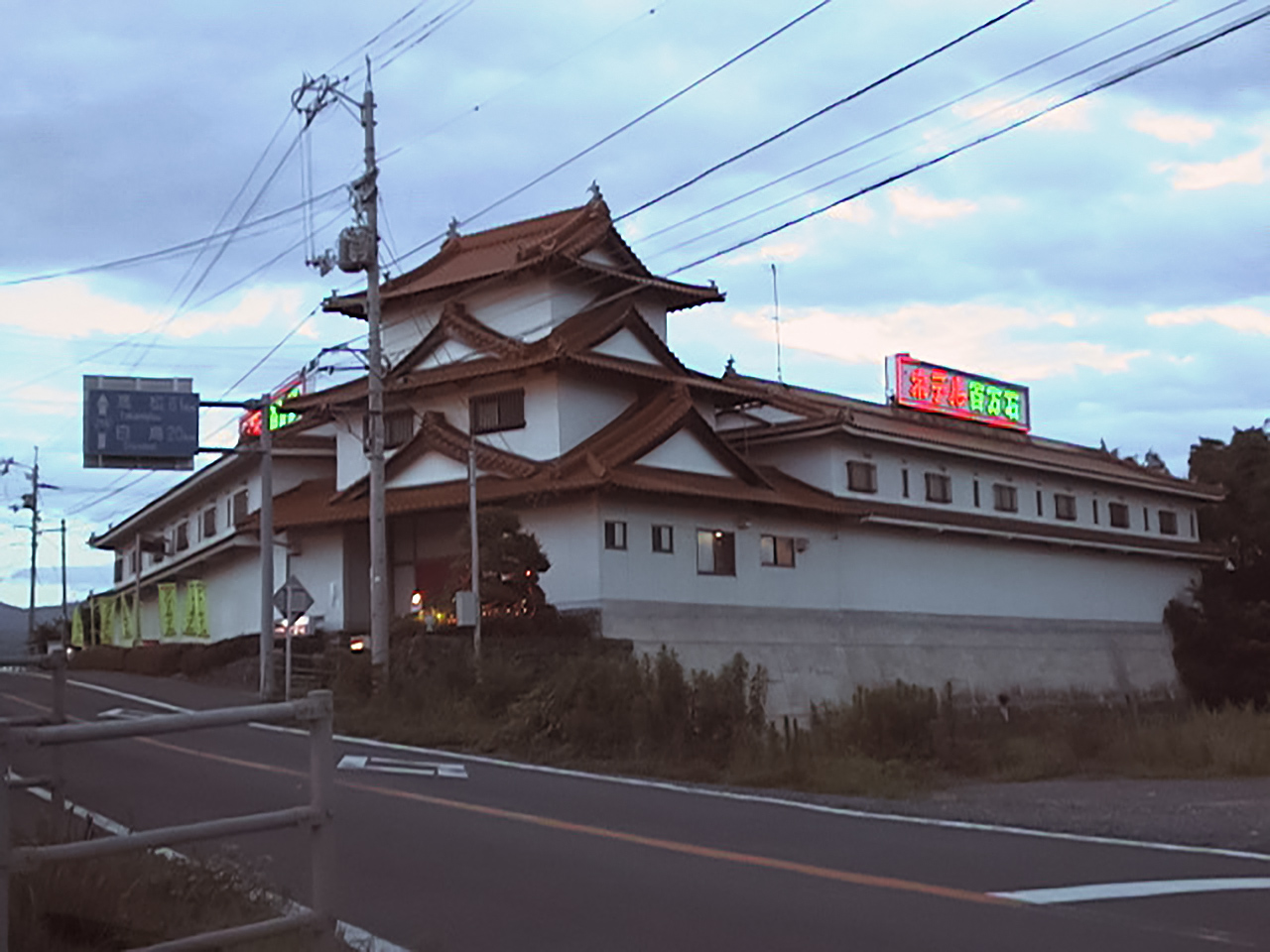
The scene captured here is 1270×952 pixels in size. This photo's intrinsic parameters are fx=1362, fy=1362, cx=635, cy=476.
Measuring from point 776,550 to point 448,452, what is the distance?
30.5ft

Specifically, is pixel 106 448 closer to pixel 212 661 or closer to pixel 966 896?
pixel 212 661

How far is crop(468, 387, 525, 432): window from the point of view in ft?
117

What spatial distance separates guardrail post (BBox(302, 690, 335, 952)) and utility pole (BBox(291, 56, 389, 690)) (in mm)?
22458

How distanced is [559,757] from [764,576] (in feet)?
55.3

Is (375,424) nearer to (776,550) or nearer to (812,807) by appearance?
(776,550)

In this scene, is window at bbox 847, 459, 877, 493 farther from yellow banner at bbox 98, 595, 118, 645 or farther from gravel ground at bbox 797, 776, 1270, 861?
yellow banner at bbox 98, 595, 118, 645

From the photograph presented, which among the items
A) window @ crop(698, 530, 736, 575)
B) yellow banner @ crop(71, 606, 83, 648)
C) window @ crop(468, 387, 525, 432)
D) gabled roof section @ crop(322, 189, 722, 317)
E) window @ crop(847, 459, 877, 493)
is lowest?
yellow banner @ crop(71, 606, 83, 648)

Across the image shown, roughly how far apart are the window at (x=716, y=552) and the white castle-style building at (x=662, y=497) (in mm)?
59

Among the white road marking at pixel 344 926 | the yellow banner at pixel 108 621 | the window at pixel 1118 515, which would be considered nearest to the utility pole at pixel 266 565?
the white road marking at pixel 344 926

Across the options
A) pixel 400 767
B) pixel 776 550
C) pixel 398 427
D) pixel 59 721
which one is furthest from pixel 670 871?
pixel 398 427

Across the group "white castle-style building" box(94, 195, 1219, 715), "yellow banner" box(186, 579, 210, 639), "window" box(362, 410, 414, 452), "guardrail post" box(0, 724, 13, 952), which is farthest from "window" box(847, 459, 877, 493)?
"guardrail post" box(0, 724, 13, 952)

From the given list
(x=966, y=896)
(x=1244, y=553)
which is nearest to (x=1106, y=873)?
(x=966, y=896)

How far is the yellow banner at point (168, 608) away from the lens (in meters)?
50.7

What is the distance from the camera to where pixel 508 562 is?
99.6 feet
